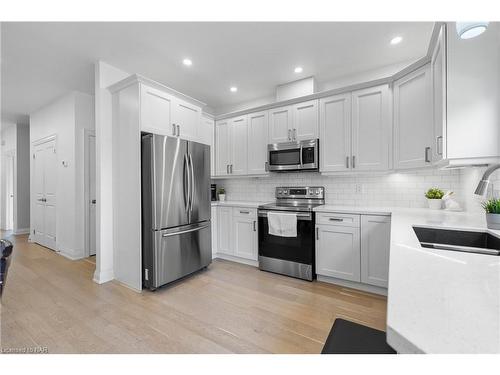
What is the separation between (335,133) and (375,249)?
58.7 inches

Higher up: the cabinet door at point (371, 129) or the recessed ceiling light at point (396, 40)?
the recessed ceiling light at point (396, 40)

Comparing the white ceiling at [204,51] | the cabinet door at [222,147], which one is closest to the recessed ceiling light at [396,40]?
the white ceiling at [204,51]

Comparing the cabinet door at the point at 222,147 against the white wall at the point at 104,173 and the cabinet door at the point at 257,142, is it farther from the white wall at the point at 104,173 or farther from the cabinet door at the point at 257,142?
the white wall at the point at 104,173

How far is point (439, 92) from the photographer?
1.75 metres

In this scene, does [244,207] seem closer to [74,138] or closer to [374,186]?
[374,186]

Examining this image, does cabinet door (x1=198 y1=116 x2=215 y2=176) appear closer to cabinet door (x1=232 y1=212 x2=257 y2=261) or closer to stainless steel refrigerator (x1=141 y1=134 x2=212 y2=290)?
stainless steel refrigerator (x1=141 y1=134 x2=212 y2=290)

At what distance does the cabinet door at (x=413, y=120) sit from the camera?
2129 millimetres

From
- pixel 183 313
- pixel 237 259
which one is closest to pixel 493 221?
pixel 183 313

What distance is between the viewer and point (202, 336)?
5.66ft

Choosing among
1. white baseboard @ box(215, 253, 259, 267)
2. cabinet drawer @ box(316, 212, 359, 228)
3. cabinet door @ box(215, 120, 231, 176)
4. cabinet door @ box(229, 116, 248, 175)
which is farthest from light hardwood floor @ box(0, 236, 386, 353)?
cabinet door @ box(215, 120, 231, 176)

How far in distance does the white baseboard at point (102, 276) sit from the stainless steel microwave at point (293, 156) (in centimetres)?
255

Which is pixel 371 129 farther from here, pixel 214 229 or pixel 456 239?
pixel 214 229
